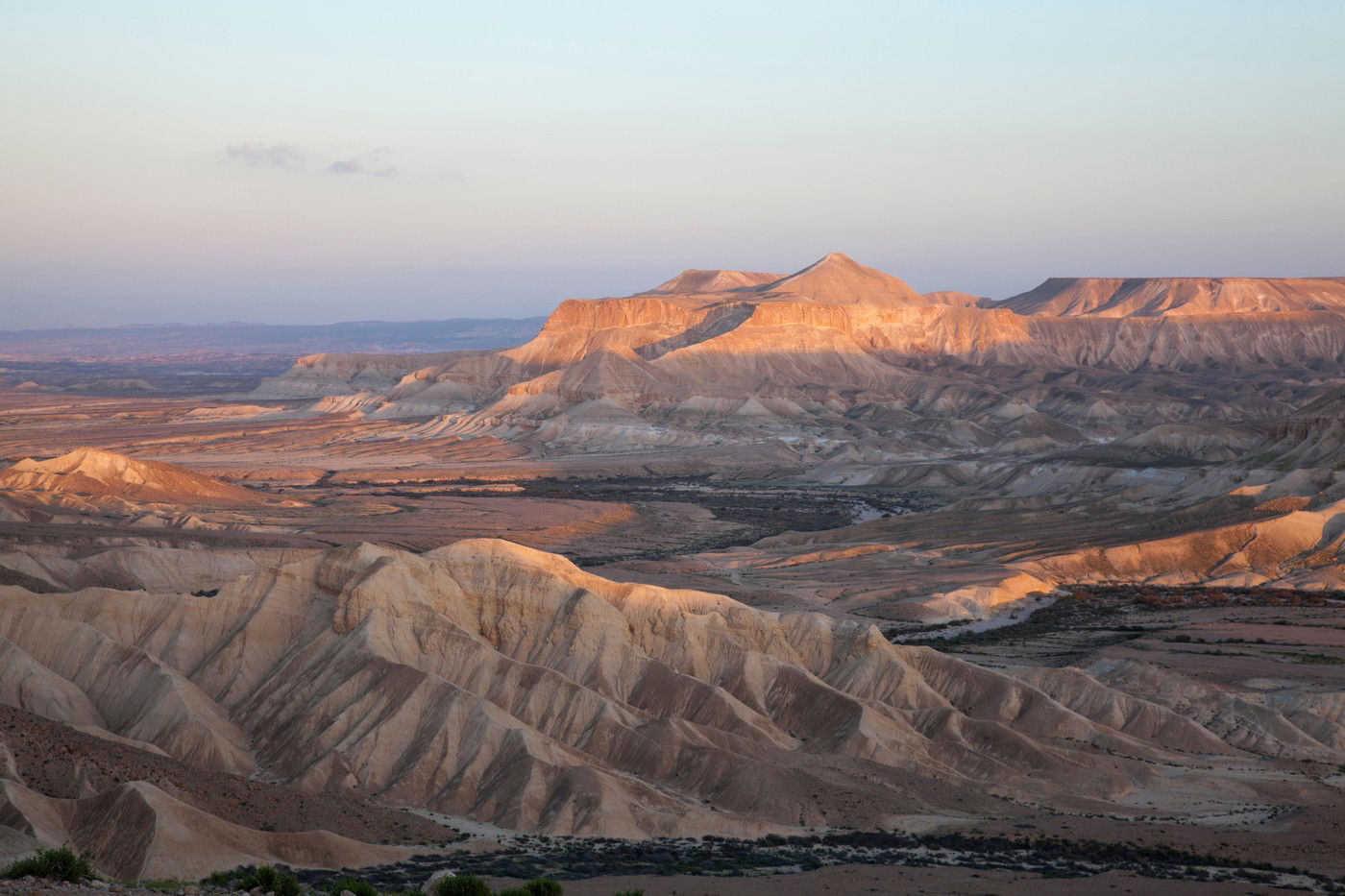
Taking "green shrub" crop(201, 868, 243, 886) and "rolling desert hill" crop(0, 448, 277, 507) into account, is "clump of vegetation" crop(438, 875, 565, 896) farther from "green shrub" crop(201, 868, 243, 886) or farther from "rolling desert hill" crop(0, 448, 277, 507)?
"rolling desert hill" crop(0, 448, 277, 507)

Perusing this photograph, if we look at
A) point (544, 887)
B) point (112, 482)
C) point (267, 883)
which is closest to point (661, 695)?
point (544, 887)

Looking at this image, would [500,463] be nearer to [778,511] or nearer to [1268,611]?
[778,511]

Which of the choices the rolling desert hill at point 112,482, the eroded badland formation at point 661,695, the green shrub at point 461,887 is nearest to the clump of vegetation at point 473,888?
the green shrub at point 461,887

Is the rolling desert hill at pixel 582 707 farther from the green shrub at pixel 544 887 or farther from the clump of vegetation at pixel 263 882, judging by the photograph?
the clump of vegetation at pixel 263 882

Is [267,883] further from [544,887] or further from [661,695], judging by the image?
[661,695]

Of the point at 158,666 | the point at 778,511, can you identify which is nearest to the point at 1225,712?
the point at 158,666
